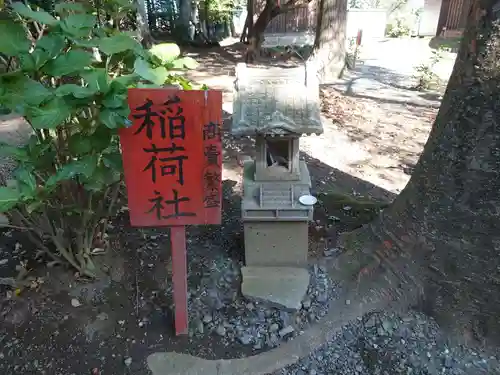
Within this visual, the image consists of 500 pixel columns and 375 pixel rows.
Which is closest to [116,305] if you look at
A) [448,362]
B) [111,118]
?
[111,118]

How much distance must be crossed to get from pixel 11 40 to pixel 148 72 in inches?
25.2

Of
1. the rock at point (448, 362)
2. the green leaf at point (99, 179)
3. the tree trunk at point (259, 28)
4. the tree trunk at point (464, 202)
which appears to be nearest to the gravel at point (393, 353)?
the rock at point (448, 362)

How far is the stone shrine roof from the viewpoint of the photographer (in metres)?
2.66

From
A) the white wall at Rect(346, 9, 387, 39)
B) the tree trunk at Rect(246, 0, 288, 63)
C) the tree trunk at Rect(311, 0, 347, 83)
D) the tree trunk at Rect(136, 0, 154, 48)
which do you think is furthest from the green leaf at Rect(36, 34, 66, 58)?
the white wall at Rect(346, 9, 387, 39)

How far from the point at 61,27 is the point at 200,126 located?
2.71ft

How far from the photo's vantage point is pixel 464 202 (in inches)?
98.7

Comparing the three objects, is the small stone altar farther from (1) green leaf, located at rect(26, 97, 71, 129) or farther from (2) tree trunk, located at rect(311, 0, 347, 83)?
(2) tree trunk, located at rect(311, 0, 347, 83)

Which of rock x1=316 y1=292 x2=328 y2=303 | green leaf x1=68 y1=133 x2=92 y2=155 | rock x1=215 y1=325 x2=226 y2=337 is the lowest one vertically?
rock x1=215 y1=325 x2=226 y2=337

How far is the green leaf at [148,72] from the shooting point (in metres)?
2.27

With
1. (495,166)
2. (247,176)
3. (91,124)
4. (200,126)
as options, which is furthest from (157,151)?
(495,166)

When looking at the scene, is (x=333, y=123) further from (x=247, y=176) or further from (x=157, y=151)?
(x=157, y=151)

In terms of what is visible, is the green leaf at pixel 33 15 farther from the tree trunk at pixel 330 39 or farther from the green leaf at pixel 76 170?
the tree trunk at pixel 330 39

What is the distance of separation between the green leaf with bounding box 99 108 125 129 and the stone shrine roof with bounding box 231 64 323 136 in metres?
Answer: 0.81

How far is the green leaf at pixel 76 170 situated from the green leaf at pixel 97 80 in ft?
1.34
